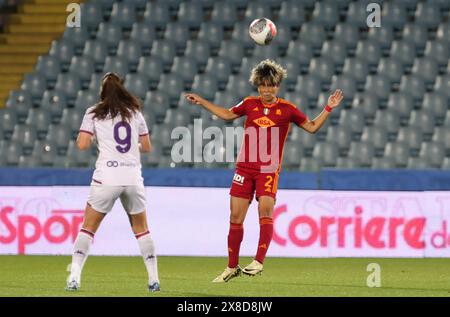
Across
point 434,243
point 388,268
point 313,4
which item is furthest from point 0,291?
point 313,4

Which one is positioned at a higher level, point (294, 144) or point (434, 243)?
point (294, 144)

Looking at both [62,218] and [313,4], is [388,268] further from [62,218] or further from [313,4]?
[313,4]

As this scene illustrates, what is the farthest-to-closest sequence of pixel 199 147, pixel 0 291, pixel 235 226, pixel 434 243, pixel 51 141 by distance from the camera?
1. pixel 51 141
2. pixel 199 147
3. pixel 434 243
4. pixel 235 226
5. pixel 0 291

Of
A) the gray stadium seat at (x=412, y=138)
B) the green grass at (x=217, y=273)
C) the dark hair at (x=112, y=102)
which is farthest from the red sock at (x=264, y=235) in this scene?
the gray stadium seat at (x=412, y=138)

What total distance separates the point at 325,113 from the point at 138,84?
9094mm

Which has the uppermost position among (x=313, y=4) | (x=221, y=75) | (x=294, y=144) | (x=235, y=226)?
(x=313, y=4)

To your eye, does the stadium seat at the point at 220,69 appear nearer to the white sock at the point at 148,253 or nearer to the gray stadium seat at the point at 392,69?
the gray stadium seat at the point at 392,69

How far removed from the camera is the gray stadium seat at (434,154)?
16703 mm

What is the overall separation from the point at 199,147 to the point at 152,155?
882 mm

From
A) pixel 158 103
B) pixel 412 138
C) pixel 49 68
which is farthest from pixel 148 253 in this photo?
pixel 49 68

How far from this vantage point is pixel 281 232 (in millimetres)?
13727

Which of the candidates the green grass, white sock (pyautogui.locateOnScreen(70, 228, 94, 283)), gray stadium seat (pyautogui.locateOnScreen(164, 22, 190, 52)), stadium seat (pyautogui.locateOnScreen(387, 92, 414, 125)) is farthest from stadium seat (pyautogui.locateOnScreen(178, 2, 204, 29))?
white sock (pyautogui.locateOnScreen(70, 228, 94, 283))

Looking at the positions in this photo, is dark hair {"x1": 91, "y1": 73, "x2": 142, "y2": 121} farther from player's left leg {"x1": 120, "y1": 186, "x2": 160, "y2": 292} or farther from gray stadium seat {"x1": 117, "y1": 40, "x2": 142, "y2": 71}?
gray stadium seat {"x1": 117, "y1": 40, "x2": 142, "y2": 71}

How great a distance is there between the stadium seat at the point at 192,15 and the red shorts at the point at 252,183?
31.1 feet
